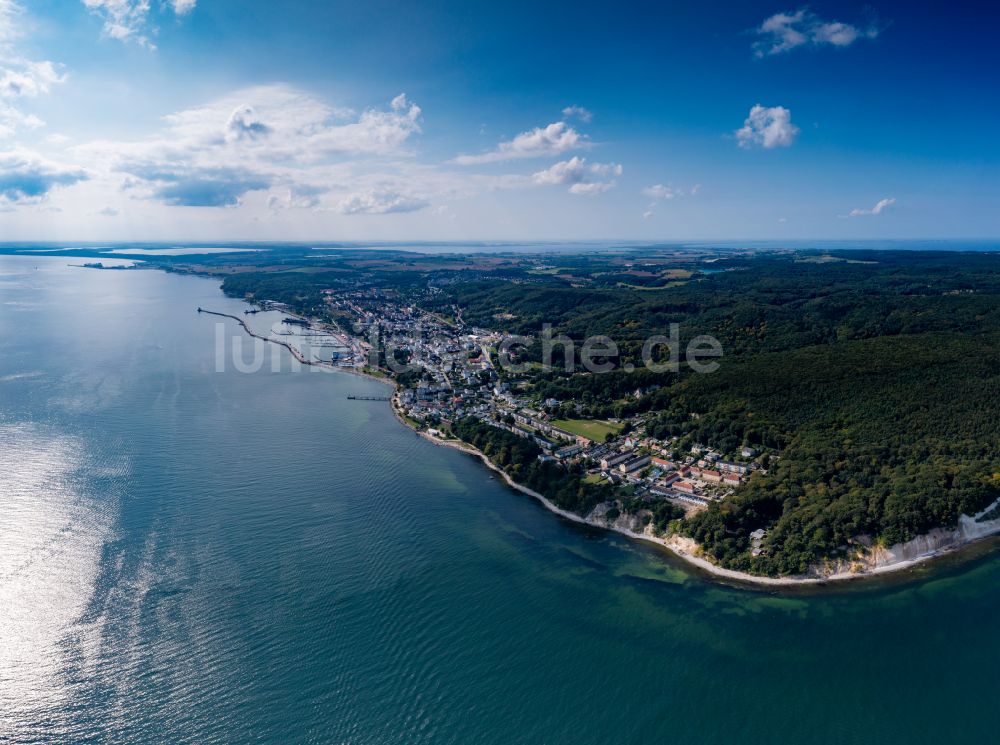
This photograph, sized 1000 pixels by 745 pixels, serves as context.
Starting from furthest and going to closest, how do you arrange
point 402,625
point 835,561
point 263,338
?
point 263,338
point 835,561
point 402,625

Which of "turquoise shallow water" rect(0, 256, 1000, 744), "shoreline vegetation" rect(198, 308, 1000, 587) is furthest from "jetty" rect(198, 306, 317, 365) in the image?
"shoreline vegetation" rect(198, 308, 1000, 587)

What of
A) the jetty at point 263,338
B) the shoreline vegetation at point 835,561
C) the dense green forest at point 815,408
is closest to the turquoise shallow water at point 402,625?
the shoreline vegetation at point 835,561

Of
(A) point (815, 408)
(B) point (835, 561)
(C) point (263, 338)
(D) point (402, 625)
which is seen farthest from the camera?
(C) point (263, 338)

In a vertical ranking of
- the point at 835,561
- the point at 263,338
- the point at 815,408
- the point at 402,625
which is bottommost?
the point at 402,625

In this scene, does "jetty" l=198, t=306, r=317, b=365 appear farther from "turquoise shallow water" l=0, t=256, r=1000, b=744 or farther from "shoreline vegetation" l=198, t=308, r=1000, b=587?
"shoreline vegetation" l=198, t=308, r=1000, b=587

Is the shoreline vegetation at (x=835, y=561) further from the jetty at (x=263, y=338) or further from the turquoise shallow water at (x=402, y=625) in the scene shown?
the jetty at (x=263, y=338)

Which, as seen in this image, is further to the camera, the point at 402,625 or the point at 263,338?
the point at 263,338

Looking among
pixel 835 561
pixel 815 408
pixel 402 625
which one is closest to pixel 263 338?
pixel 402 625

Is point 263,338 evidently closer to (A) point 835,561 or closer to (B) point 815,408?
(B) point 815,408

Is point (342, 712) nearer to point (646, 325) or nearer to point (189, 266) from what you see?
point (646, 325)
